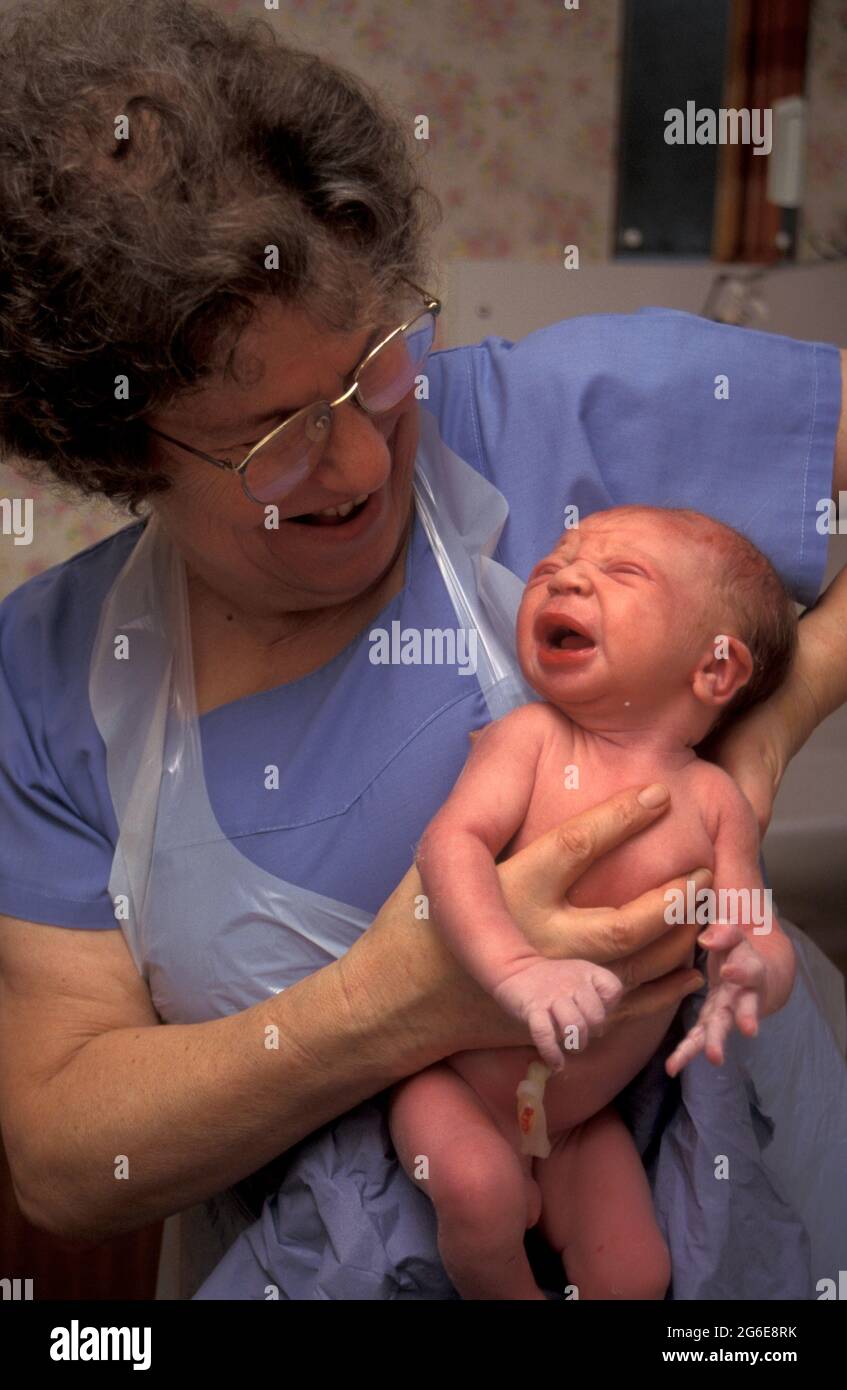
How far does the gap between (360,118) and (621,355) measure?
30 centimetres

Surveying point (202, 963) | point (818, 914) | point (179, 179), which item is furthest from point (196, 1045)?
point (818, 914)

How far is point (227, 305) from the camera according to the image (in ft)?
3.15

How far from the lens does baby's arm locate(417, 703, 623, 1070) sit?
866mm

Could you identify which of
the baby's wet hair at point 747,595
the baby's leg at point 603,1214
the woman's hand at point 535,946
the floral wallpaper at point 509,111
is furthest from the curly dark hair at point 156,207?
the floral wallpaper at point 509,111

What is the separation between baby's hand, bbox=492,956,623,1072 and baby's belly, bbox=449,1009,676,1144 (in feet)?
0.50

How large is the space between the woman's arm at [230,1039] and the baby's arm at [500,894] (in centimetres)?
3

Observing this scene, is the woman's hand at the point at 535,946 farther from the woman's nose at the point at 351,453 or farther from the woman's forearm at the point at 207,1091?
the woman's nose at the point at 351,453

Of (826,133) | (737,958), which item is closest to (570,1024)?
(737,958)

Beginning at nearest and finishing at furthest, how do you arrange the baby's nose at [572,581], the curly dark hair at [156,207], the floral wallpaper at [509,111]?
the curly dark hair at [156,207] → the baby's nose at [572,581] → the floral wallpaper at [509,111]

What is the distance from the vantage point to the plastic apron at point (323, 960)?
41.1 inches

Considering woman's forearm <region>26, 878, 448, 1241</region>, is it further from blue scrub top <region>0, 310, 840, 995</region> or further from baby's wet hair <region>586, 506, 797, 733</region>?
baby's wet hair <region>586, 506, 797, 733</region>

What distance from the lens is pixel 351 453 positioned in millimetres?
1027

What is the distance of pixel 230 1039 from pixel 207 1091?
0.04 meters

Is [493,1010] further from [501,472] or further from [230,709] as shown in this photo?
[501,472]
